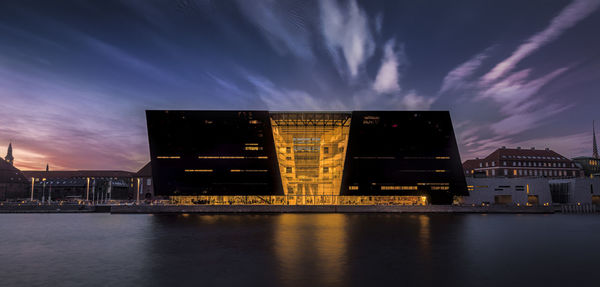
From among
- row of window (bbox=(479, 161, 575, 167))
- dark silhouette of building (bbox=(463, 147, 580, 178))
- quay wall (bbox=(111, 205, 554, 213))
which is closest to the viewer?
quay wall (bbox=(111, 205, 554, 213))

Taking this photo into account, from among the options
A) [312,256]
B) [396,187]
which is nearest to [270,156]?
[396,187]

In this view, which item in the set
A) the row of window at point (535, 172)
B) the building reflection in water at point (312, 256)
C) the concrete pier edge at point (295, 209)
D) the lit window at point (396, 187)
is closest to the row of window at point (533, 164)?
the row of window at point (535, 172)

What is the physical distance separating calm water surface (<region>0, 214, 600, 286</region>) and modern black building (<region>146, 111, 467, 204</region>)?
145ft

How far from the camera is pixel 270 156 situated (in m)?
86.9

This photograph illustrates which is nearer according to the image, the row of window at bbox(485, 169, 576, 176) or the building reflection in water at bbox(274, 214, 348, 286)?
the building reflection in water at bbox(274, 214, 348, 286)

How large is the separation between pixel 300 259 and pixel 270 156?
60023 mm

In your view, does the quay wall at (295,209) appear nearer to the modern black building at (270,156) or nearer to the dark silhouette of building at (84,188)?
the modern black building at (270,156)

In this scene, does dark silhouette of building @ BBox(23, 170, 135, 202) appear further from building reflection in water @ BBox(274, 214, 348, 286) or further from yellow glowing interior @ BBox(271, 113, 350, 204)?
building reflection in water @ BBox(274, 214, 348, 286)

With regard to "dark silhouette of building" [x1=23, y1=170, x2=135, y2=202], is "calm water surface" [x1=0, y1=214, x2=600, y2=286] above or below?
below

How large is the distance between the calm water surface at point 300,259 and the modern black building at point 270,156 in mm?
44187

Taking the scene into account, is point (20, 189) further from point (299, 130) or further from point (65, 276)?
point (65, 276)

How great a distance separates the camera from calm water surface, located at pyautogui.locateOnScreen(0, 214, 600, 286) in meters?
21.6

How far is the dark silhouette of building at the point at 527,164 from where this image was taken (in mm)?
123875

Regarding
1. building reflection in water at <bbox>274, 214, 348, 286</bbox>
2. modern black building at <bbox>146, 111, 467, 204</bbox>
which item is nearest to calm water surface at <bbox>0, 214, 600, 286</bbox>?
building reflection in water at <bbox>274, 214, 348, 286</bbox>
